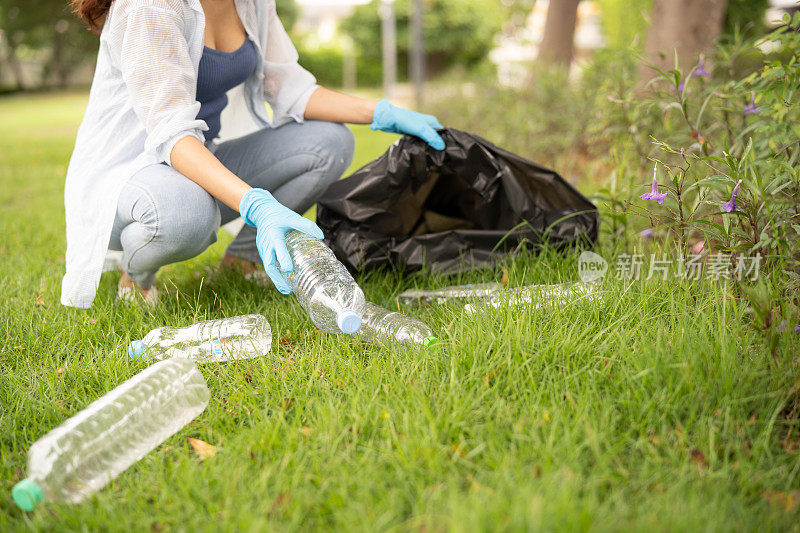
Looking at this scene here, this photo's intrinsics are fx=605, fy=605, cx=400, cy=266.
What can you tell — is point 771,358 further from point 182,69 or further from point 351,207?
point 182,69

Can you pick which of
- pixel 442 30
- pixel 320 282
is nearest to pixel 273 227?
pixel 320 282

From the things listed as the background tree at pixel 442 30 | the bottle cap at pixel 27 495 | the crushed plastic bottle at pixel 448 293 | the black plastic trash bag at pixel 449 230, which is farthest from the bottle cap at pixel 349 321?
the background tree at pixel 442 30

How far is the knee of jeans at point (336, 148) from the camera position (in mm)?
2783

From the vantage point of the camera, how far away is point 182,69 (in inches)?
86.1

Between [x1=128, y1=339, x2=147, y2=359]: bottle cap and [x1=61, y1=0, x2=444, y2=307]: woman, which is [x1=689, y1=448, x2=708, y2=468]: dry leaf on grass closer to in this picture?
[x1=61, y1=0, x2=444, y2=307]: woman

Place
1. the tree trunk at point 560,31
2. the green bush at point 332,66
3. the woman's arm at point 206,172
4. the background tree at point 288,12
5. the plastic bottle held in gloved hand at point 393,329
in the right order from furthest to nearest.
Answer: the background tree at point 288,12 < the green bush at point 332,66 < the tree trunk at point 560,31 < the woman's arm at point 206,172 < the plastic bottle held in gloved hand at point 393,329

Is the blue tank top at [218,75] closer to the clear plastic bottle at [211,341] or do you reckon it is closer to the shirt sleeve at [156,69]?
the shirt sleeve at [156,69]

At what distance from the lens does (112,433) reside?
1607 millimetres

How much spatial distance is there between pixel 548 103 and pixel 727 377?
15.1 ft

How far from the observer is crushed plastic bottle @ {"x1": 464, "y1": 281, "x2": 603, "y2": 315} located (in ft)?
6.66

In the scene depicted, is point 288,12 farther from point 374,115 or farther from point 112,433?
point 112,433

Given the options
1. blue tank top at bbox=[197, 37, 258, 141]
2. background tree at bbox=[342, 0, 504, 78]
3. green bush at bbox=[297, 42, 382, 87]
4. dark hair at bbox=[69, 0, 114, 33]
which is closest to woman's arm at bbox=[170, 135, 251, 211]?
blue tank top at bbox=[197, 37, 258, 141]

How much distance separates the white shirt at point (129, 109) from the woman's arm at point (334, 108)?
30 cm

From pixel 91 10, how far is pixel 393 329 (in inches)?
64.9
